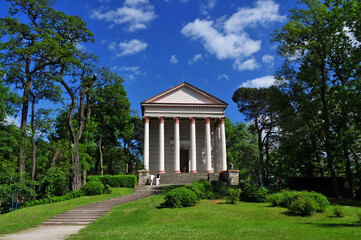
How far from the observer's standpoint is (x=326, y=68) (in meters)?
23.8

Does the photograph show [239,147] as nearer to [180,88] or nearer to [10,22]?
[180,88]

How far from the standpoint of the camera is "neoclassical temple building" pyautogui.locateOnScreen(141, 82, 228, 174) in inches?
1353

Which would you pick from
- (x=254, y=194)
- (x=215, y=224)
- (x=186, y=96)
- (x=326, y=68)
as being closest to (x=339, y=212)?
(x=254, y=194)

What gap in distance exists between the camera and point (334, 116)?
2342cm

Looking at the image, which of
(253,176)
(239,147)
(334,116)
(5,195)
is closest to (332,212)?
(334,116)

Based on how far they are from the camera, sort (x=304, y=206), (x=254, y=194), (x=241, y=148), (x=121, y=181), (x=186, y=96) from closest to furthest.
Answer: (x=304, y=206), (x=254, y=194), (x=121, y=181), (x=186, y=96), (x=241, y=148)

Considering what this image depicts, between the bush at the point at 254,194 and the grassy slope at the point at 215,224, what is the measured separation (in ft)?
2.66

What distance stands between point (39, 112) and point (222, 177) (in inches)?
810

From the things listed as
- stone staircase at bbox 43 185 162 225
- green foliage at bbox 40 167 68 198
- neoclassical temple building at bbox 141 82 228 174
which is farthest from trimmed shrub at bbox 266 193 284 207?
neoclassical temple building at bbox 141 82 228 174

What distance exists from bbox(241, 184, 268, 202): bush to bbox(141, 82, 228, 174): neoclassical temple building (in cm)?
1446

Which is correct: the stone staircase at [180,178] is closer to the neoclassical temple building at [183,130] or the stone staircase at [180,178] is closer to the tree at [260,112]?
the neoclassical temple building at [183,130]

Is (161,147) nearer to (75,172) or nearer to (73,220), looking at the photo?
(75,172)

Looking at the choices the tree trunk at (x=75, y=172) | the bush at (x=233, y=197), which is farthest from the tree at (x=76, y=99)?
the bush at (x=233, y=197)

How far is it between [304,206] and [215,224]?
193 inches
